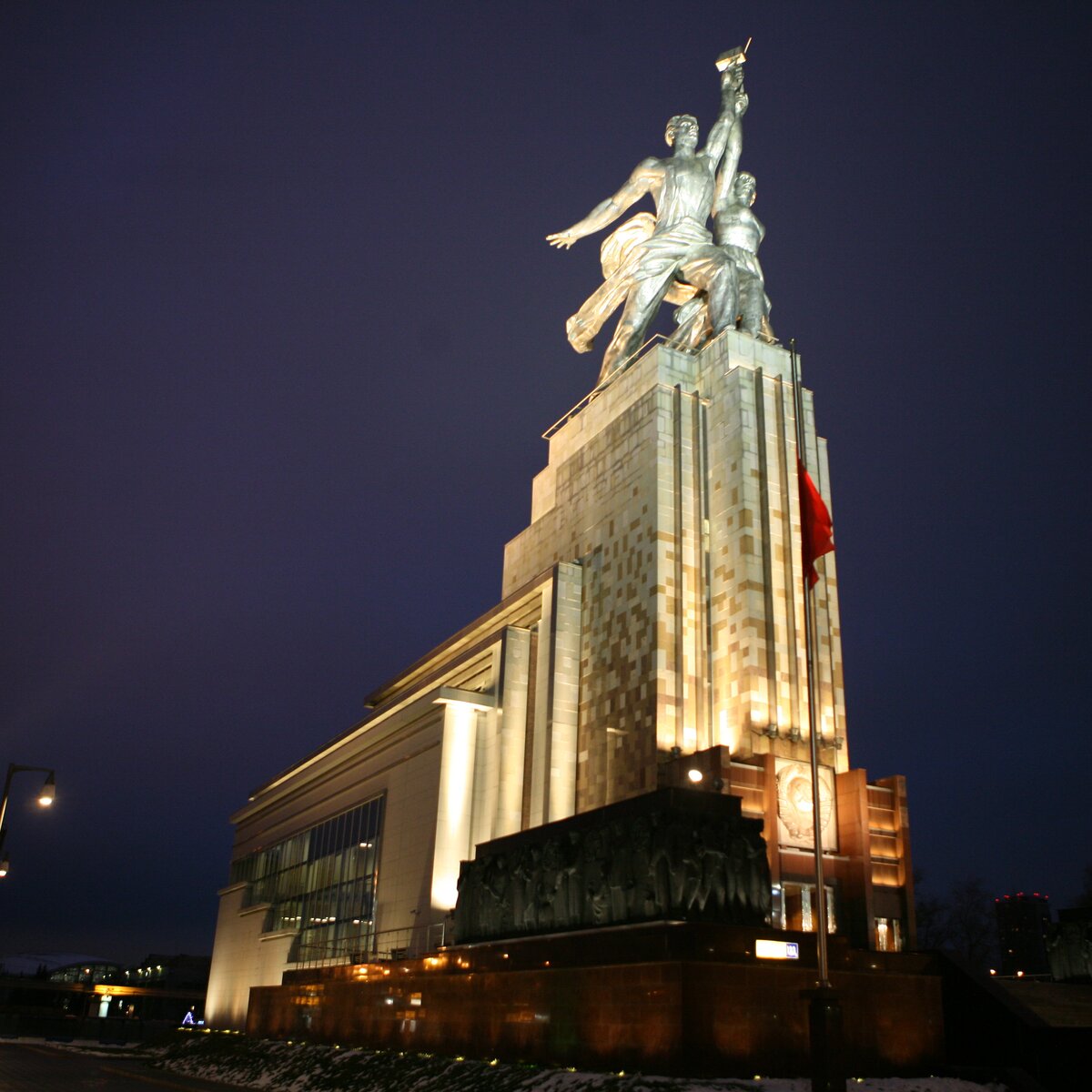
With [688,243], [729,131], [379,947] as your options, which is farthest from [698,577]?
[729,131]

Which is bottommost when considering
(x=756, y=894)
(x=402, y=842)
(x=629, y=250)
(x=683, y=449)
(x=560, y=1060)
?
(x=560, y=1060)

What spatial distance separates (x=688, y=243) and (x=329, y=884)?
1179 inches

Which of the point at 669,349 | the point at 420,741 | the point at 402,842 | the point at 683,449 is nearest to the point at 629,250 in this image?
the point at 669,349

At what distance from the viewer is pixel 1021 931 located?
2376 inches

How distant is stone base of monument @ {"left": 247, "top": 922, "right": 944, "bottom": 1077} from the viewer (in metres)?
19.6

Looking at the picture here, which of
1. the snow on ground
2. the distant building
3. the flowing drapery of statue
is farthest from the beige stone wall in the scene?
the distant building

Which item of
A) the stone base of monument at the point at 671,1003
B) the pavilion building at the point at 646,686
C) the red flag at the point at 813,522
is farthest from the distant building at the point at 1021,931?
the red flag at the point at 813,522

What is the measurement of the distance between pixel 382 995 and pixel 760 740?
1242 cm

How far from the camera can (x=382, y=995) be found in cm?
2894

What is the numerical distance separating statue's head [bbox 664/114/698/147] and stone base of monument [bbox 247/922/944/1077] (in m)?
33.3

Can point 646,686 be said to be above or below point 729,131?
below

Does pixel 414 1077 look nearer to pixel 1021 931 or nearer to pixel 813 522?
pixel 813 522

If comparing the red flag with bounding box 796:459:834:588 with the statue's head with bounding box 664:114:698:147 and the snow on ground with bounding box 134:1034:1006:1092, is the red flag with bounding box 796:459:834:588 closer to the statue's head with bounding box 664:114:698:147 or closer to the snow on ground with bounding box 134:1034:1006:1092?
the snow on ground with bounding box 134:1034:1006:1092

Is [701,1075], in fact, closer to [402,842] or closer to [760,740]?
[760,740]
